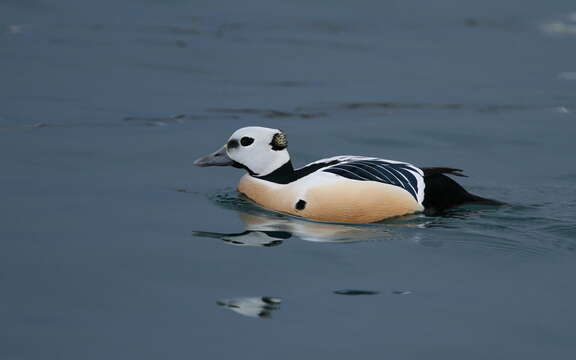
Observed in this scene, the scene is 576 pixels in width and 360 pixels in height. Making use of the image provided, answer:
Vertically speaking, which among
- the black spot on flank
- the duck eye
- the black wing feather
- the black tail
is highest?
the duck eye

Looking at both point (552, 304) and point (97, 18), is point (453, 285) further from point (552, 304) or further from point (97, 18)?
point (97, 18)

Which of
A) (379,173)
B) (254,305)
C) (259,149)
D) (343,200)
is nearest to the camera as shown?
(254,305)

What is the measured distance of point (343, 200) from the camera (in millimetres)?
7426

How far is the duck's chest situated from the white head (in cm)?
35

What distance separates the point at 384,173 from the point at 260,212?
1.02 meters

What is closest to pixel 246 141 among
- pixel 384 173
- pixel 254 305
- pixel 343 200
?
pixel 343 200

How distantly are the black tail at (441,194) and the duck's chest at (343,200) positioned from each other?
0.36 feet

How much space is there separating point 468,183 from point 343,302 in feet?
12.7

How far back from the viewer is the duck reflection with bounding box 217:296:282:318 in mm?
5227

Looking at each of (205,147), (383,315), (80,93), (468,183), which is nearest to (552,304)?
(383,315)

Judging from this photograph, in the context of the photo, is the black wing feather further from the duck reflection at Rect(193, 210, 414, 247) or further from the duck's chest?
the duck reflection at Rect(193, 210, 414, 247)

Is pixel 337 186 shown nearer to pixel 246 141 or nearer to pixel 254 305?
pixel 246 141

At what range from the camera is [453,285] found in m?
5.77

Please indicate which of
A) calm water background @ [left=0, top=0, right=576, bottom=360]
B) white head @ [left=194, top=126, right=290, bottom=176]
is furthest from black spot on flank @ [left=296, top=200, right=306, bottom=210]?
white head @ [left=194, top=126, right=290, bottom=176]
